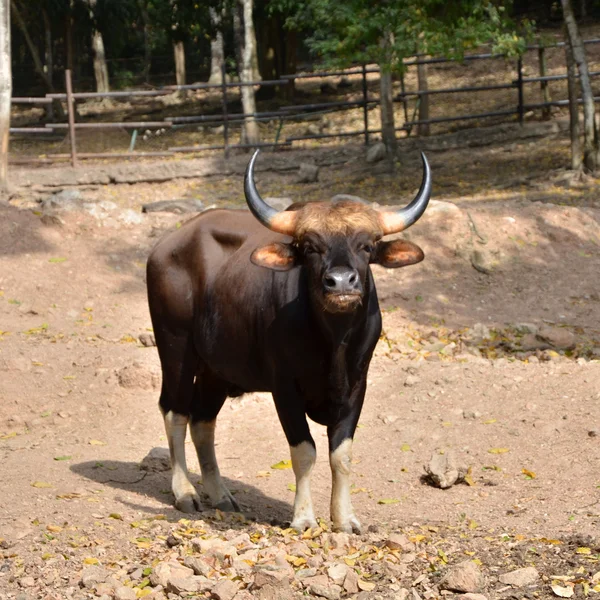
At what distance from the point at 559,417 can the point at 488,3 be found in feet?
37.1

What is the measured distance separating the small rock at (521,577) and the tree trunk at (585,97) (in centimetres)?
1387

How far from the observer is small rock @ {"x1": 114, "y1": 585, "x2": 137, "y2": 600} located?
16.3 ft

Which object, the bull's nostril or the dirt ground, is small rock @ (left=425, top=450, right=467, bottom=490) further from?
the bull's nostril

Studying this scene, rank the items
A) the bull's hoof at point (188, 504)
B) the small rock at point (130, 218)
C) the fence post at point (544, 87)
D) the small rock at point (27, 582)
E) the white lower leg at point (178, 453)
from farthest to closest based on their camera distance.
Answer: the fence post at point (544, 87)
the small rock at point (130, 218)
the white lower leg at point (178, 453)
the bull's hoof at point (188, 504)
the small rock at point (27, 582)

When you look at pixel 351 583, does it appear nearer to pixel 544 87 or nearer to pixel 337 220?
pixel 337 220

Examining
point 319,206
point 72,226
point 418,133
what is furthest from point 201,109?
point 319,206

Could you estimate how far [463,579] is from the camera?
498 centimetres

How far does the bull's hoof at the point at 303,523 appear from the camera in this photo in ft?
Result: 20.1

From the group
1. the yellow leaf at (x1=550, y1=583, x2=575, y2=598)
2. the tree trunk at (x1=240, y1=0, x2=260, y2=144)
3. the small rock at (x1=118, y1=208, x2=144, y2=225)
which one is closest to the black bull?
the yellow leaf at (x1=550, y1=583, x2=575, y2=598)

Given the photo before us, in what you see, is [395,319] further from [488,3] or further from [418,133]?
[418,133]

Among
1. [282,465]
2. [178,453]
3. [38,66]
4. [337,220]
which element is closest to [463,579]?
[337,220]

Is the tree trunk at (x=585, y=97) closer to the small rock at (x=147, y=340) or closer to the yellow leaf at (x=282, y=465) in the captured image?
the small rock at (x=147, y=340)

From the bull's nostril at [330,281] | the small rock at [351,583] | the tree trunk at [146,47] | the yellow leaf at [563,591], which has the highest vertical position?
the tree trunk at [146,47]

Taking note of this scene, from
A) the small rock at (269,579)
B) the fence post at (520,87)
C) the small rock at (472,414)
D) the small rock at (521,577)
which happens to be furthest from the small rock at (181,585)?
the fence post at (520,87)
